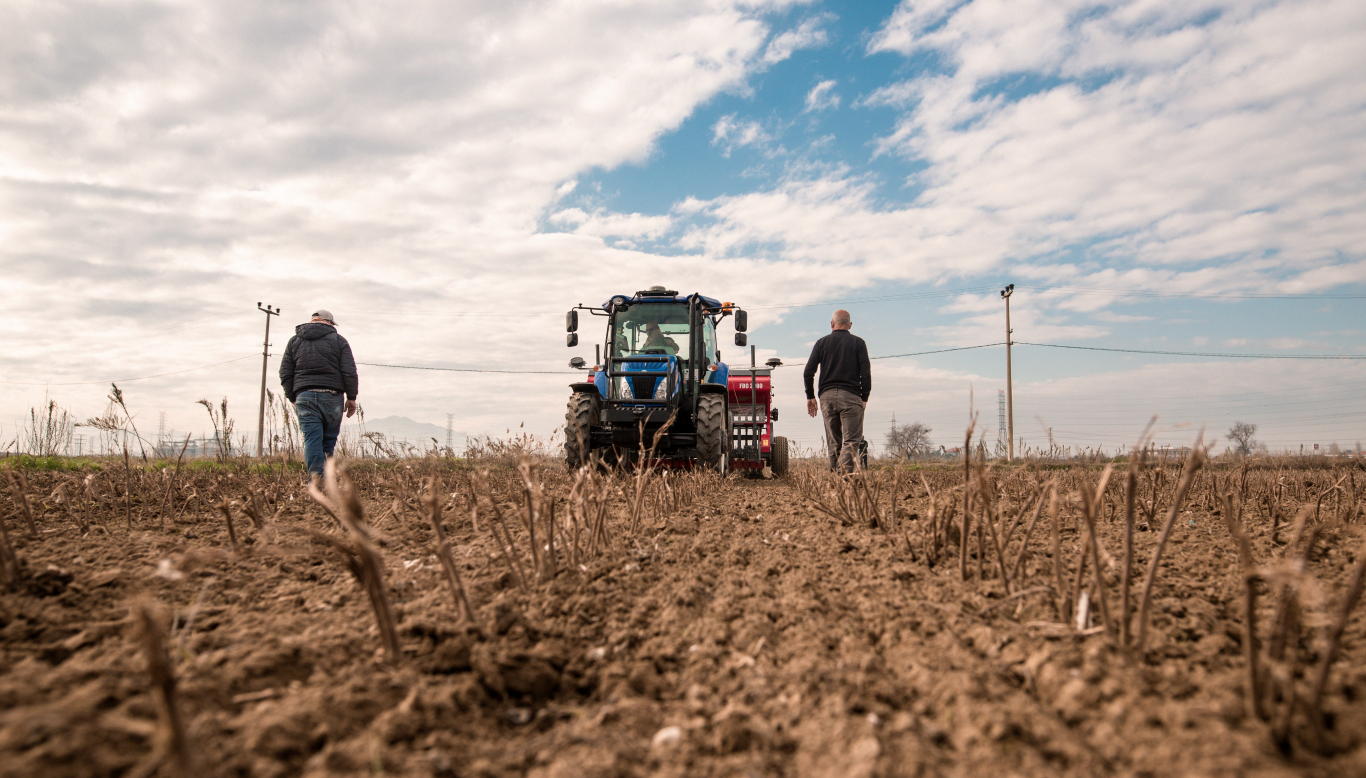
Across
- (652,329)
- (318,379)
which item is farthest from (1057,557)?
(652,329)

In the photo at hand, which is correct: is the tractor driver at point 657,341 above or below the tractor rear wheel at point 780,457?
above

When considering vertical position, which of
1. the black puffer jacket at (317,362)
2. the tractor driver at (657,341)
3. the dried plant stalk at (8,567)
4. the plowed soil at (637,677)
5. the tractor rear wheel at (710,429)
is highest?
the tractor driver at (657,341)

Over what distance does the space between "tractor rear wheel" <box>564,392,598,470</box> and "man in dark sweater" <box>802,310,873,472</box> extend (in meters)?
2.81

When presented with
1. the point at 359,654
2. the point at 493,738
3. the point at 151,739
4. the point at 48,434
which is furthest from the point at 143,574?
the point at 48,434

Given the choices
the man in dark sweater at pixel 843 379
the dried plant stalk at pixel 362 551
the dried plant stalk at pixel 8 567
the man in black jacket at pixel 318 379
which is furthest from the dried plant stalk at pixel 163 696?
the man in dark sweater at pixel 843 379

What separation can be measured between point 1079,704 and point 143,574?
3.15 m

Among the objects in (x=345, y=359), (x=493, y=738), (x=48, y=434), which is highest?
(x=345, y=359)

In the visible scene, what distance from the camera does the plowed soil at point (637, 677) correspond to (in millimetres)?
1272

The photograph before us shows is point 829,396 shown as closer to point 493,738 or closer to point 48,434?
point 493,738

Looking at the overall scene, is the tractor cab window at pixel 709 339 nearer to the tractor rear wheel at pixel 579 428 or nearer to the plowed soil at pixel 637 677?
the tractor rear wheel at pixel 579 428

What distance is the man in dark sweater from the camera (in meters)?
7.51

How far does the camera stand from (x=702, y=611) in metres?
2.35

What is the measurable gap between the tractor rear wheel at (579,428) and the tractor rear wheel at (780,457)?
4472 millimetres

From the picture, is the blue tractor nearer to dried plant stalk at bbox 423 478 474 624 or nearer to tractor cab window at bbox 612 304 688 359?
tractor cab window at bbox 612 304 688 359
